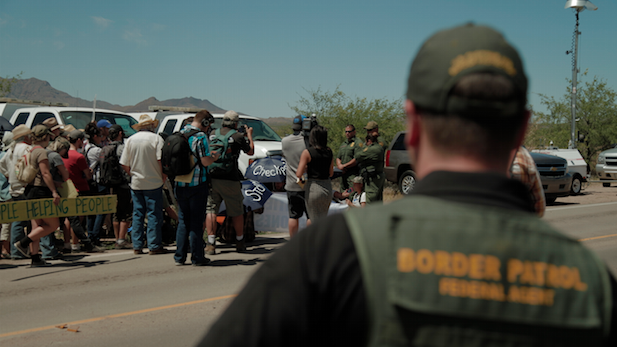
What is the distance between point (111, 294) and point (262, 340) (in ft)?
19.0

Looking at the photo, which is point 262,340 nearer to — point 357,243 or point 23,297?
point 357,243

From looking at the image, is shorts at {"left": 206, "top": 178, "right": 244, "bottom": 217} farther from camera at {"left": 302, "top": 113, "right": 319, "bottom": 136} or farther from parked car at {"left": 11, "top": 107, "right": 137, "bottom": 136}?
parked car at {"left": 11, "top": 107, "right": 137, "bottom": 136}

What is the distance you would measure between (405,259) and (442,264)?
76 millimetres

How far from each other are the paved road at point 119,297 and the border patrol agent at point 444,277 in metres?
3.88

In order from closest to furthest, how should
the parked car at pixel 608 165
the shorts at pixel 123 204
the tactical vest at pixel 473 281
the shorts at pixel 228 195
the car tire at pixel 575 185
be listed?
the tactical vest at pixel 473 281, the shorts at pixel 228 195, the shorts at pixel 123 204, the car tire at pixel 575 185, the parked car at pixel 608 165

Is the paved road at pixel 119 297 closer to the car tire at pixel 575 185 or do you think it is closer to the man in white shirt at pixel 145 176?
the man in white shirt at pixel 145 176

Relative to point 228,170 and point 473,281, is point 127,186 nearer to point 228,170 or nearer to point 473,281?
point 228,170

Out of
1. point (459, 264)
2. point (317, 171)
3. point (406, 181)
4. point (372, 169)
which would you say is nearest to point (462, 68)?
point (459, 264)

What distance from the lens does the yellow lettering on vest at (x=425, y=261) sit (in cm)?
107

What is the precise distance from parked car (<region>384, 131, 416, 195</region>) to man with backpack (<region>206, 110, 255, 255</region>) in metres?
8.92

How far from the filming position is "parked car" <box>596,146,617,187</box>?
20375mm

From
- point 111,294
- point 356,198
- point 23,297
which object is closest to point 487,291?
point 111,294

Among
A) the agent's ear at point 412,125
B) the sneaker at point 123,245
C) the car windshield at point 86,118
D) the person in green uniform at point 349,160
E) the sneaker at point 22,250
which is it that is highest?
the car windshield at point 86,118

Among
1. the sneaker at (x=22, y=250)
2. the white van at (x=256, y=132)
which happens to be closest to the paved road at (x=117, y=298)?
the sneaker at (x=22, y=250)
